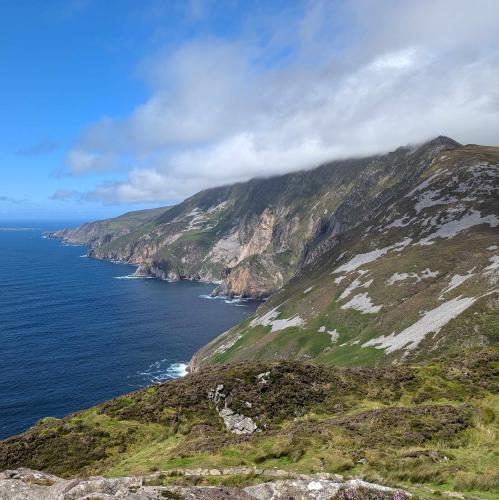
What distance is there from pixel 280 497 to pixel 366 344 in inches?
3564

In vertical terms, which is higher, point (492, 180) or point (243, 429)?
point (492, 180)

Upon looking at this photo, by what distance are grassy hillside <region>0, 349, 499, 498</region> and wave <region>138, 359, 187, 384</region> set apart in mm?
109400

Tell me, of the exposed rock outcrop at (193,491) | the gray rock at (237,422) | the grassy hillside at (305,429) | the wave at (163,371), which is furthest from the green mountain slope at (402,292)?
the exposed rock outcrop at (193,491)

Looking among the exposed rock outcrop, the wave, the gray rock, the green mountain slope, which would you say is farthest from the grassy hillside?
the wave

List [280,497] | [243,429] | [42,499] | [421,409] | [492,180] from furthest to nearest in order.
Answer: [492,180], [243,429], [421,409], [42,499], [280,497]

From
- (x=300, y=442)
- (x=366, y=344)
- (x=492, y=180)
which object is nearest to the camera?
(x=300, y=442)

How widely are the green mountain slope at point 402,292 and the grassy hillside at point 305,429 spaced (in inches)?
1756

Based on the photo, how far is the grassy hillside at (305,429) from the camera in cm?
2089

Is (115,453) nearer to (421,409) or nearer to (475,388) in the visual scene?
(421,409)

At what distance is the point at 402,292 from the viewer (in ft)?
402

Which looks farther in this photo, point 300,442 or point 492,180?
point 492,180

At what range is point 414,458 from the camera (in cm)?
2102

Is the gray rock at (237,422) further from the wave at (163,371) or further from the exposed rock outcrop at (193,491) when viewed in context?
the wave at (163,371)

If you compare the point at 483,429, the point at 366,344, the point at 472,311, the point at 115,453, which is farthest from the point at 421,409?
the point at 366,344
